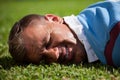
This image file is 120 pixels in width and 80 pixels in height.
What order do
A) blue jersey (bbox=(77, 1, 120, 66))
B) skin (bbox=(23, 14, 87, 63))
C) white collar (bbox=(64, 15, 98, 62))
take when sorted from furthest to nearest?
1. white collar (bbox=(64, 15, 98, 62))
2. skin (bbox=(23, 14, 87, 63))
3. blue jersey (bbox=(77, 1, 120, 66))

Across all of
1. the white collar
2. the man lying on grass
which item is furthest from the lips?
the white collar

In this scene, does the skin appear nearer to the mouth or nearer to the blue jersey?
the mouth

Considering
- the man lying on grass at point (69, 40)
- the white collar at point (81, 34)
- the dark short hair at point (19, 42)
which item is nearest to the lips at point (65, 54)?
the man lying on grass at point (69, 40)

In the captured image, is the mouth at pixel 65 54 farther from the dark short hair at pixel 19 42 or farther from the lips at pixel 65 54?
the dark short hair at pixel 19 42

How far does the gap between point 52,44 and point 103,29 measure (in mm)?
749

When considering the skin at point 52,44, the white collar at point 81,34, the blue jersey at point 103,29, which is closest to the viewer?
the blue jersey at point 103,29

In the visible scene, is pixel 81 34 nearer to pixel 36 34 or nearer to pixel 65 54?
pixel 65 54

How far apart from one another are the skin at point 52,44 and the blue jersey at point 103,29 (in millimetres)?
237

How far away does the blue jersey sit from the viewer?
612 centimetres

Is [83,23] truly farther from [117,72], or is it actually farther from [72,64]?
[117,72]

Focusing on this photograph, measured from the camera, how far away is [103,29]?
20.7ft

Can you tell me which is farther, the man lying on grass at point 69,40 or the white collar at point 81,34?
the white collar at point 81,34

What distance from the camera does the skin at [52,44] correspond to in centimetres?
623

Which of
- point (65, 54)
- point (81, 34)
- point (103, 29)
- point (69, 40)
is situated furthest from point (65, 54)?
point (103, 29)
